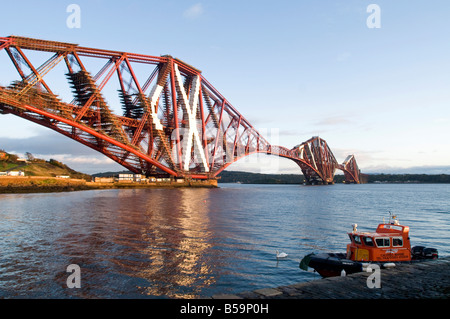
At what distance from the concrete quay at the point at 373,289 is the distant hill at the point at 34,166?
3246 inches

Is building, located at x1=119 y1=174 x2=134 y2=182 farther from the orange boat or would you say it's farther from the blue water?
the orange boat

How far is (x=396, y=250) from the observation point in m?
17.4

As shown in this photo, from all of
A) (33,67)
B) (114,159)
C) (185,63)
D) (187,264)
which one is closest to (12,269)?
(187,264)

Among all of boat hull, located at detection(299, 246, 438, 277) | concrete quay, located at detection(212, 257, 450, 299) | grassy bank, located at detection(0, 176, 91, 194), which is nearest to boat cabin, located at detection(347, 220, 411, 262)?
boat hull, located at detection(299, 246, 438, 277)

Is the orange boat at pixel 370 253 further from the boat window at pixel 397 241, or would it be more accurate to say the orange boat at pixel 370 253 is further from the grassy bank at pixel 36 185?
the grassy bank at pixel 36 185

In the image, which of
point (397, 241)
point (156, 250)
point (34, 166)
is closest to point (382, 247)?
point (397, 241)

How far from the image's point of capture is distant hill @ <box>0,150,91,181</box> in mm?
79656

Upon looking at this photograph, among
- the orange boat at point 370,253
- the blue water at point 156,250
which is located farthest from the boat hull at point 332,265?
the blue water at point 156,250

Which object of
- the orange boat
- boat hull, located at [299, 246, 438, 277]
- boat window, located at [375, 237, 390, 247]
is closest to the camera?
boat hull, located at [299, 246, 438, 277]

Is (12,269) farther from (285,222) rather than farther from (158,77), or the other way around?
(158,77)

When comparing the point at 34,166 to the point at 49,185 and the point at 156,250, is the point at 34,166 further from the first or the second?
the point at 156,250

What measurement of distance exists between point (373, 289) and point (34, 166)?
93.8 meters

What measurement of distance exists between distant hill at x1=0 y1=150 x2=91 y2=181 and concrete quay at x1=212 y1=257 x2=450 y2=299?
8246cm

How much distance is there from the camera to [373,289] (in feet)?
37.9
